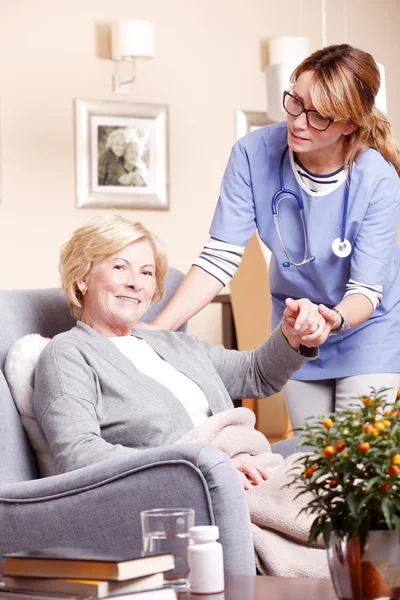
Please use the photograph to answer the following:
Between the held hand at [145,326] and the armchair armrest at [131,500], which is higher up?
the held hand at [145,326]

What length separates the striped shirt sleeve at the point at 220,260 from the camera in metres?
2.37

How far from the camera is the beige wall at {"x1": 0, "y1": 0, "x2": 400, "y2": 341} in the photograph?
16.5 feet

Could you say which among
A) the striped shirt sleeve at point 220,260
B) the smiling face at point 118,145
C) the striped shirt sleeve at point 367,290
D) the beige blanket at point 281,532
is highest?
the smiling face at point 118,145

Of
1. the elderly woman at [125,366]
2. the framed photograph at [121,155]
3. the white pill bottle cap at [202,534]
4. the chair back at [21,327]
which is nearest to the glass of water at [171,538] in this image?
the white pill bottle cap at [202,534]

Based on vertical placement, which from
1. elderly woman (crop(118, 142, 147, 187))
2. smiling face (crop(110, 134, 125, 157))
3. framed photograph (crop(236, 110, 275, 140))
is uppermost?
framed photograph (crop(236, 110, 275, 140))

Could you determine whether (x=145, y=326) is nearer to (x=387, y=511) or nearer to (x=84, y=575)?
(x=84, y=575)

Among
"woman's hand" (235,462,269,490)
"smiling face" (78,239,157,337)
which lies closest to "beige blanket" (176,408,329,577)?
"woman's hand" (235,462,269,490)

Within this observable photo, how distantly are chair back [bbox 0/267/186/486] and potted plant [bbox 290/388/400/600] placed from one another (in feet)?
3.12

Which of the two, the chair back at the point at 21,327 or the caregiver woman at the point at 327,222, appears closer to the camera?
the chair back at the point at 21,327

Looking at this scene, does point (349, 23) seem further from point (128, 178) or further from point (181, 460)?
point (181, 460)

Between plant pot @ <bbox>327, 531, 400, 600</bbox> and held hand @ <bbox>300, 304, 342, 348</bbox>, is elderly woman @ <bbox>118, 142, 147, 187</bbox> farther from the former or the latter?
plant pot @ <bbox>327, 531, 400, 600</bbox>

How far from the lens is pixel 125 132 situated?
5289mm

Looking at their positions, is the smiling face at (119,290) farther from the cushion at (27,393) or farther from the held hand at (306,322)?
the held hand at (306,322)

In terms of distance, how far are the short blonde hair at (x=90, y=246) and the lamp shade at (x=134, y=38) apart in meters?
3.06
